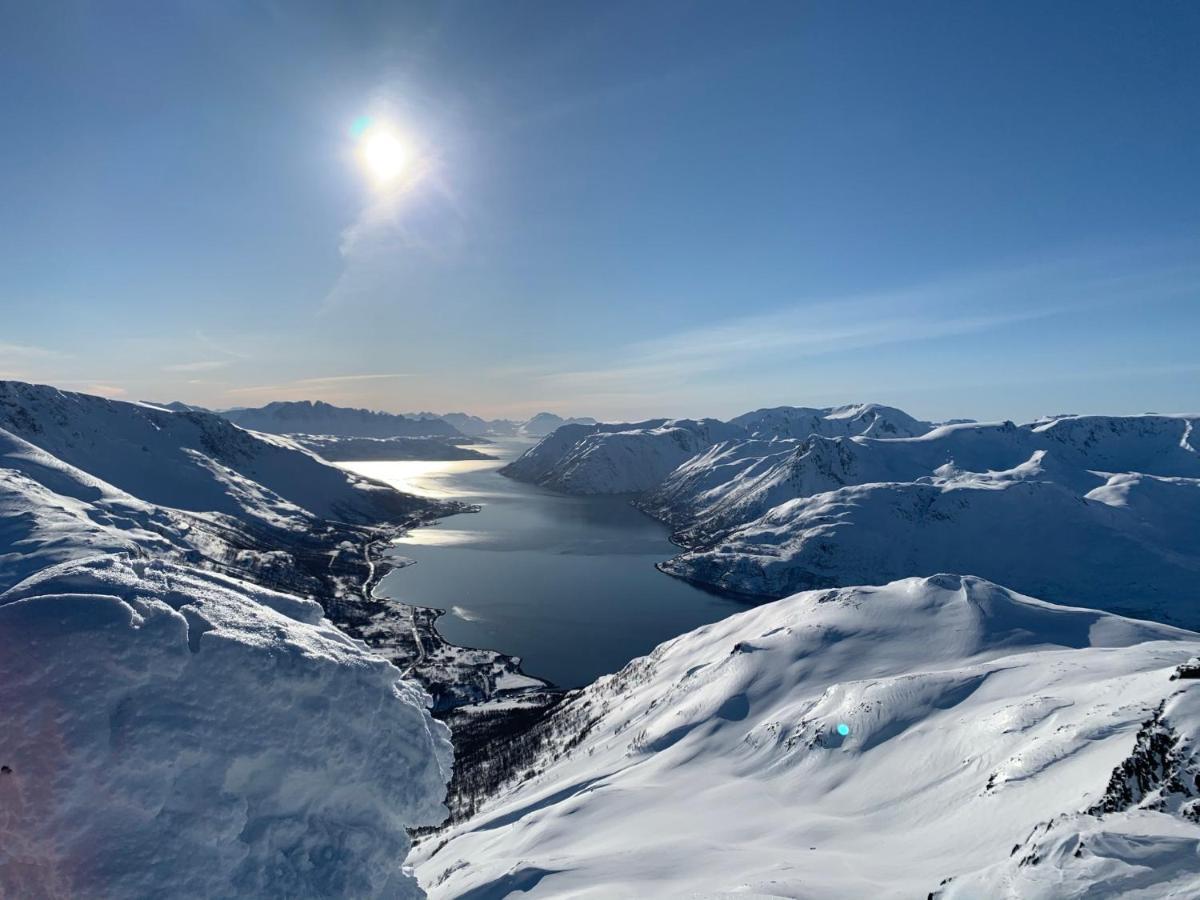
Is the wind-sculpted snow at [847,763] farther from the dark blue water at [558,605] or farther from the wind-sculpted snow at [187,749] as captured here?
the dark blue water at [558,605]

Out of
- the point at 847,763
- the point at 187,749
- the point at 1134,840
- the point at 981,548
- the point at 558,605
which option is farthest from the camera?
the point at 981,548

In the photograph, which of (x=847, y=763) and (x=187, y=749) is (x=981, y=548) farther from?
(x=187, y=749)

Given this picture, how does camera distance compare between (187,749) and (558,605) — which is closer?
(187,749)

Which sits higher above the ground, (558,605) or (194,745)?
(194,745)

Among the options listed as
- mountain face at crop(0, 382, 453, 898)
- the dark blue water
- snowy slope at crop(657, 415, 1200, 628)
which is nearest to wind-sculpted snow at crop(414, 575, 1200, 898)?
mountain face at crop(0, 382, 453, 898)

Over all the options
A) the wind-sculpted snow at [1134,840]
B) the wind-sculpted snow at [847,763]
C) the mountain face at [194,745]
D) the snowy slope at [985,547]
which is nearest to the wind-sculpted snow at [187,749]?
the mountain face at [194,745]

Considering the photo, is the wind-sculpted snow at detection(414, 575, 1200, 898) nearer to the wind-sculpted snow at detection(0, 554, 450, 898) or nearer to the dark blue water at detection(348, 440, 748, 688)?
the wind-sculpted snow at detection(0, 554, 450, 898)

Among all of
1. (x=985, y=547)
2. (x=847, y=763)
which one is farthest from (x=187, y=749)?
(x=985, y=547)
